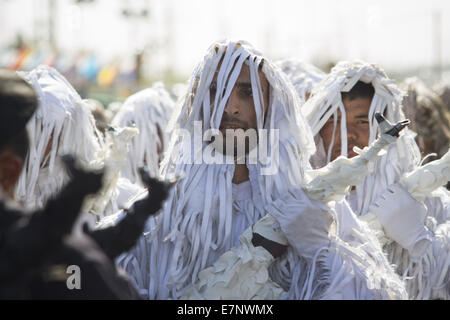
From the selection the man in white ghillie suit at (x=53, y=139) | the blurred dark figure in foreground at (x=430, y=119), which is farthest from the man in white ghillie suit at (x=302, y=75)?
the man in white ghillie suit at (x=53, y=139)

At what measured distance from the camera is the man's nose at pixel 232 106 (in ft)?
10.2

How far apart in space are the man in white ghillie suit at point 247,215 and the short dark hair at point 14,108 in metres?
1.13

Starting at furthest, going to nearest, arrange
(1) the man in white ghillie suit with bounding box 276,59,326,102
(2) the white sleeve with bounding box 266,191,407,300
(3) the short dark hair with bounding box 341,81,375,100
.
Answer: (1) the man in white ghillie suit with bounding box 276,59,326,102, (3) the short dark hair with bounding box 341,81,375,100, (2) the white sleeve with bounding box 266,191,407,300

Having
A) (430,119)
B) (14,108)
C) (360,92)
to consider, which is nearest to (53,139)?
(360,92)

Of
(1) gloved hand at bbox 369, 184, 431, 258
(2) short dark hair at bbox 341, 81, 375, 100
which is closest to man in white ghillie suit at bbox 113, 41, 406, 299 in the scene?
(1) gloved hand at bbox 369, 184, 431, 258

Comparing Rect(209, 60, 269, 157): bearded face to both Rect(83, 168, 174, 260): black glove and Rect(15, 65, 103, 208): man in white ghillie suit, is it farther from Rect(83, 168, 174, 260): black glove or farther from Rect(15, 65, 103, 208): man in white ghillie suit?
Rect(83, 168, 174, 260): black glove

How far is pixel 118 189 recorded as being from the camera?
411cm

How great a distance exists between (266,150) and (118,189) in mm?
1257

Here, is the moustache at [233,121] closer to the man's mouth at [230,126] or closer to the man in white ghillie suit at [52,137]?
the man's mouth at [230,126]

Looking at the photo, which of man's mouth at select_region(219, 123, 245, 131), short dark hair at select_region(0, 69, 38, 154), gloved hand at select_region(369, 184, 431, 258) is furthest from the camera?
gloved hand at select_region(369, 184, 431, 258)

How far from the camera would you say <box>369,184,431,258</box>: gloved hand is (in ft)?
12.4

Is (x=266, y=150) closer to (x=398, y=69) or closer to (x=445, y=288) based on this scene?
(x=445, y=288)

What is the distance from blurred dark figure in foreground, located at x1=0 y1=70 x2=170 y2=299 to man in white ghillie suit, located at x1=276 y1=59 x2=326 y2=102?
350 cm
